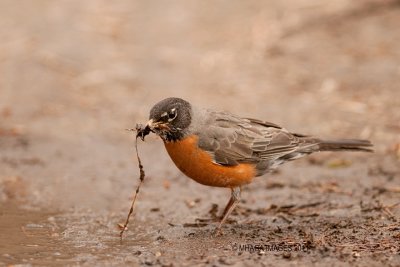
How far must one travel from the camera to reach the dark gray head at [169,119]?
7824 millimetres

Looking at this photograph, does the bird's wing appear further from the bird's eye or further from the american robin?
the bird's eye

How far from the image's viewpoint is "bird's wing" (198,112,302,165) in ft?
26.8

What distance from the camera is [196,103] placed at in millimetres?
12430

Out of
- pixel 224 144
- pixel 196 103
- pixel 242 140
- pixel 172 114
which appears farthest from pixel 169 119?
pixel 196 103

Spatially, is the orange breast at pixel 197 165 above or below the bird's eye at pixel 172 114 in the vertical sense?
below

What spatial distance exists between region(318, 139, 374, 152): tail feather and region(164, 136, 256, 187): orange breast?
126 centimetres

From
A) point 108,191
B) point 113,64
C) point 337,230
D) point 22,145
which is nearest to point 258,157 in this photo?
point 337,230

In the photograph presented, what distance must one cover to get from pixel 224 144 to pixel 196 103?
4.22 m

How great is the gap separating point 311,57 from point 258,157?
20.4 feet

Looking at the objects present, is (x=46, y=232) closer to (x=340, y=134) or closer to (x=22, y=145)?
(x=22, y=145)

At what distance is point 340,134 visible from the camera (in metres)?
11.4
